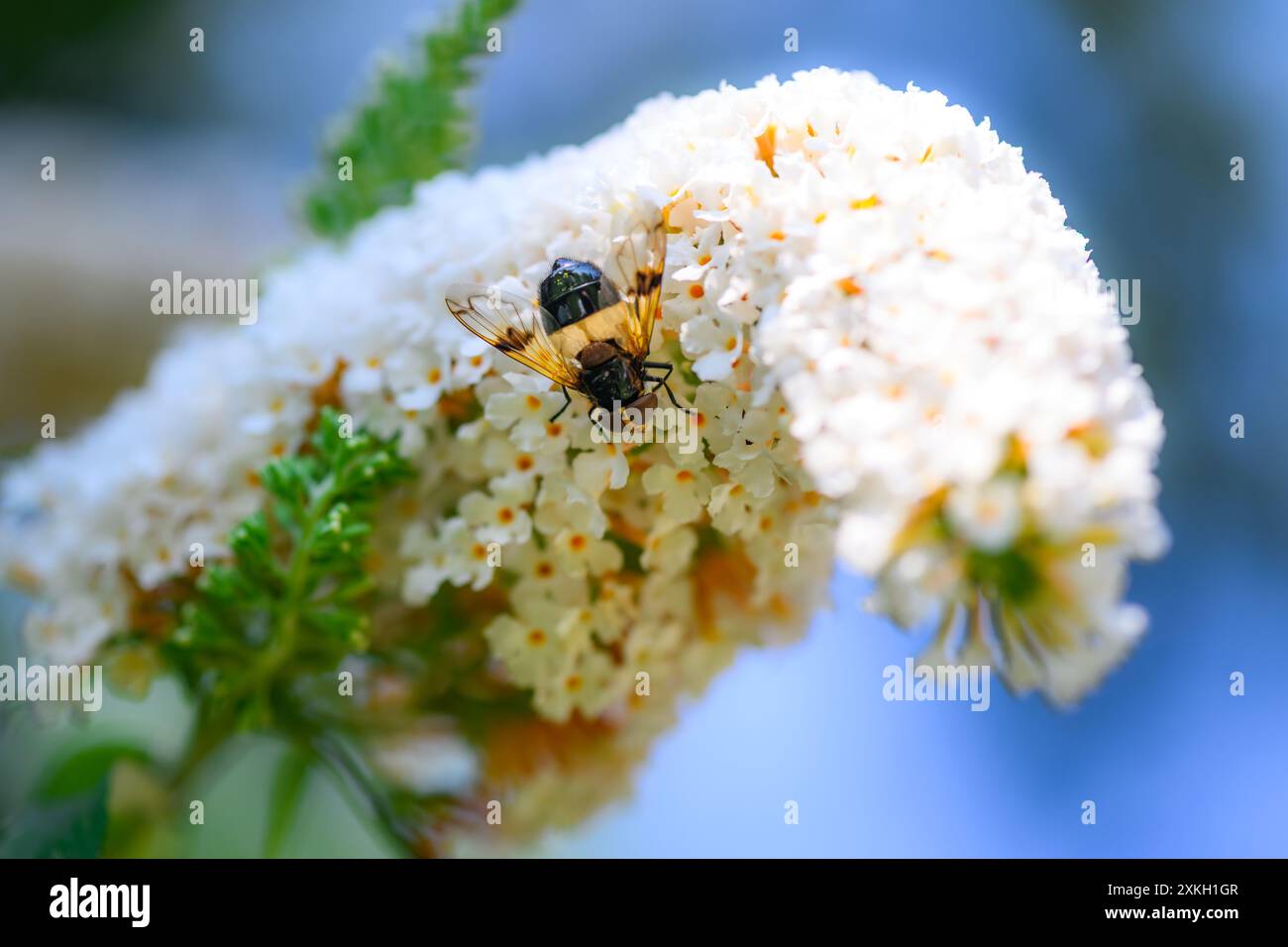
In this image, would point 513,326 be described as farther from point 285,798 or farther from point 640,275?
point 285,798

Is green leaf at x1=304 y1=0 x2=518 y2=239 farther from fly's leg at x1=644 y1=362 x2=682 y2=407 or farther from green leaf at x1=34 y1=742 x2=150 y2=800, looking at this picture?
green leaf at x1=34 y1=742 x2=150 y2=800

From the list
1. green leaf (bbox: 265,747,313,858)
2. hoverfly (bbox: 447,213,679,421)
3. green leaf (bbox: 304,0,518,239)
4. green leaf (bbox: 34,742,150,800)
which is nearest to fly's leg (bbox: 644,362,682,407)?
hoverfly (bbox: 447,213,679,421)

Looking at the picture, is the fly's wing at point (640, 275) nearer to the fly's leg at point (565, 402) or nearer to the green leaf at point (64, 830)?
the fly's leg at point (565, 402)

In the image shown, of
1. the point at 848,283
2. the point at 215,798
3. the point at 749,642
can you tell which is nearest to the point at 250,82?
the point at 215,798

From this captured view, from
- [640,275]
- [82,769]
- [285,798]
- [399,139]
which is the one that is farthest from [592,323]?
[82,769]

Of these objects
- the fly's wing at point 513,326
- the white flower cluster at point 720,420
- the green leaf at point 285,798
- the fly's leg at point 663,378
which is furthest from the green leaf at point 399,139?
the green leaf at point 285,798

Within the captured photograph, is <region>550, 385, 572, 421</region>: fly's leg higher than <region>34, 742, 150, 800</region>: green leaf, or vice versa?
<region>550, 385, 572, 421</region>: fly's leg
